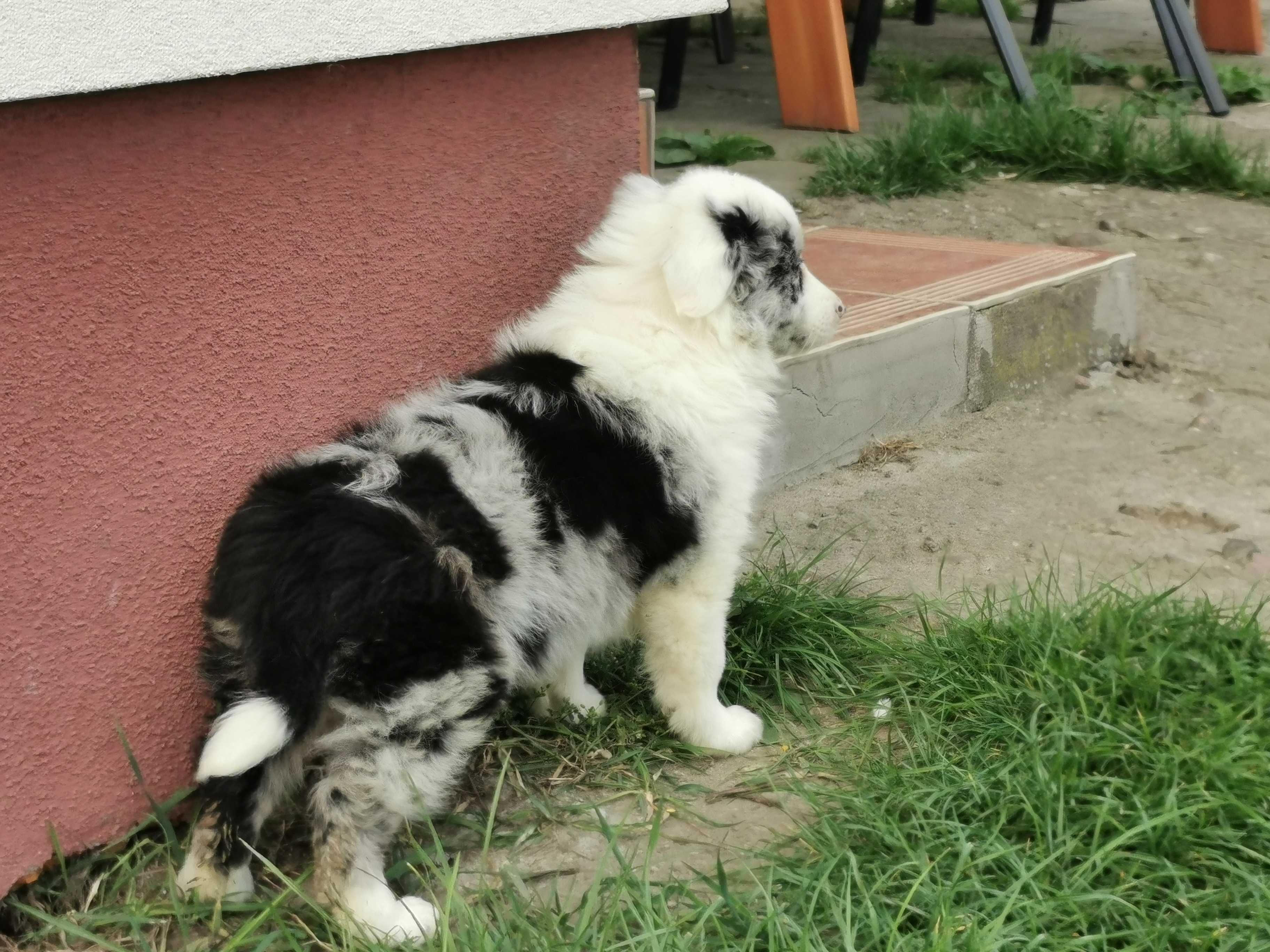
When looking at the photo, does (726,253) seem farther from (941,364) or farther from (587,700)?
(941,364)

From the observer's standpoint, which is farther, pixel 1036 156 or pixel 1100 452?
pixel 1036 156

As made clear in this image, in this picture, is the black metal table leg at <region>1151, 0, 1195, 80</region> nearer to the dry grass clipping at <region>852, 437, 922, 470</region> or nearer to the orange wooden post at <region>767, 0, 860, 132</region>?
the orange wooden post at <region>767, 0, 860, 132</region>

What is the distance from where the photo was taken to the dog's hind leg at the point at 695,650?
8.88 ft

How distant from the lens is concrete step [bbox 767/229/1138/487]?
4.03 meters

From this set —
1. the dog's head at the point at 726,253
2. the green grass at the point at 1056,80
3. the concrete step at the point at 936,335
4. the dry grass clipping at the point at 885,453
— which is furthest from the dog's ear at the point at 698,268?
the green grass at the point at 1056,80

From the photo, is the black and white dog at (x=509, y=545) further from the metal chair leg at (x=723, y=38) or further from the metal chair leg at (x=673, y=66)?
the metal chair leg at (x=723, y=38)

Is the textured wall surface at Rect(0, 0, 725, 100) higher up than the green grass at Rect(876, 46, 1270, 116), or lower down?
higher up

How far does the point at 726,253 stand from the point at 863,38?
255 inches

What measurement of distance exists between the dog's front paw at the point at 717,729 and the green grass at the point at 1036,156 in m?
3.85

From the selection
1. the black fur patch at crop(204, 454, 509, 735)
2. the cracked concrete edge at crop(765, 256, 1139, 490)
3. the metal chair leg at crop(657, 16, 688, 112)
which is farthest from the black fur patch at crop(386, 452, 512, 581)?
the metal chair leg at crop(657, 16, 688, 112)

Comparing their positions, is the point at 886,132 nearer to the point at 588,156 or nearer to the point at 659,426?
the point at 588,156

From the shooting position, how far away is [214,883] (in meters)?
2.28

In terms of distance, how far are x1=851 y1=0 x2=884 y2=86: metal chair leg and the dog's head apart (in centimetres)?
593

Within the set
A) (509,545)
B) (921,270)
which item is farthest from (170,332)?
(921,270)
